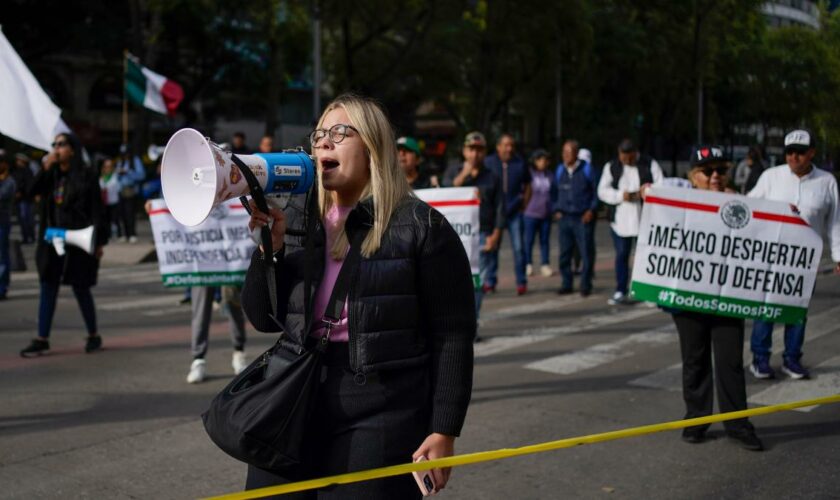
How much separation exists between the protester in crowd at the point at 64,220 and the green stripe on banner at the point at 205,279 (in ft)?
2.46

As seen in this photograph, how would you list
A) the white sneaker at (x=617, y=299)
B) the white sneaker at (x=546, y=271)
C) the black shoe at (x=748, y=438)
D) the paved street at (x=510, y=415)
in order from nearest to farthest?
the paved street at (x=510, y=415) → the black shoe at (x=748, y=438) → the white sneaker at (x=617, y=299) → the white sneaker at (x=546, y=271)

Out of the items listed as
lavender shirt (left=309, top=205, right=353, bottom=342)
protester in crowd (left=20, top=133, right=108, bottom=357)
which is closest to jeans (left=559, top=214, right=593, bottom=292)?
protester in crowd (left=20, top=133, right=108, bottom=357)

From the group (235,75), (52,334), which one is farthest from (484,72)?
(52,334)

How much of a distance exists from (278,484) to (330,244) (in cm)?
72

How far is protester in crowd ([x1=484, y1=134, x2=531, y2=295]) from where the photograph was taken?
12172mm

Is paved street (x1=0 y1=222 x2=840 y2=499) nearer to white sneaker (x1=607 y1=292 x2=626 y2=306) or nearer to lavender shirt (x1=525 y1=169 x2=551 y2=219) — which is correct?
white sneaker (x1=607 y1=292 x2=626 y2=306)

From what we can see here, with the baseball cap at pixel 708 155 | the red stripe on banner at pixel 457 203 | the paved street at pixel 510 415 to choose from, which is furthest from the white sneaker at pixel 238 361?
the baseball cap at pixel 708 155

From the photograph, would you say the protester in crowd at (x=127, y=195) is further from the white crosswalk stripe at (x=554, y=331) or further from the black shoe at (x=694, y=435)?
the black shoe at (x=694, y=435)

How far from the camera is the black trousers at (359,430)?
281 centimetres

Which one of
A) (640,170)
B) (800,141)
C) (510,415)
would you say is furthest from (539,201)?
(510,415)

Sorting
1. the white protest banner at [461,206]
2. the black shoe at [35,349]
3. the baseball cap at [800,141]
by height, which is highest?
the baseball cap at [800,141]

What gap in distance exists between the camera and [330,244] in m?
2.95

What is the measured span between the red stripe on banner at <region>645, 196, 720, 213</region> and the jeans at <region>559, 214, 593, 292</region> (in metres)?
5.74

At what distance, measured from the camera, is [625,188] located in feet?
37.2
